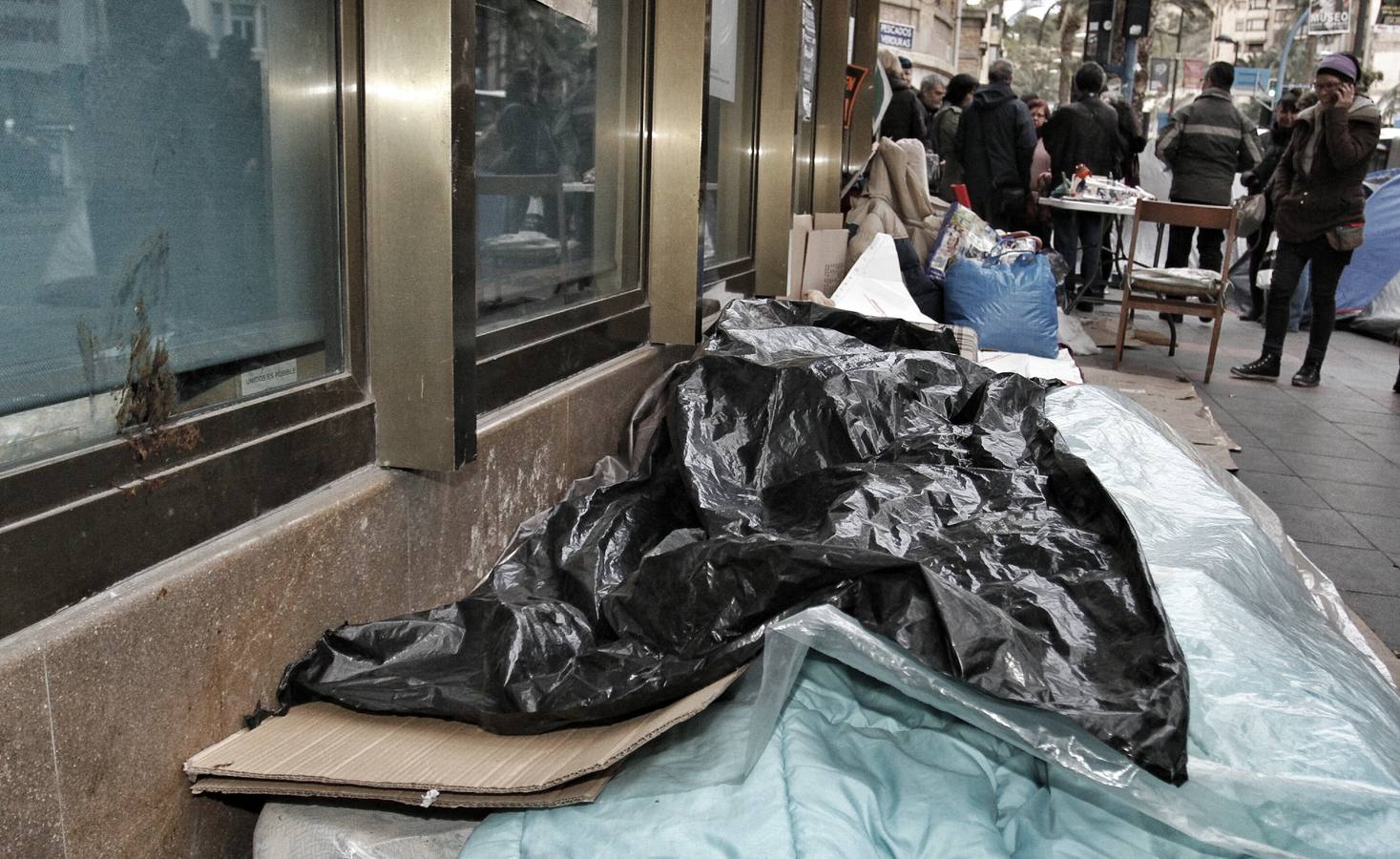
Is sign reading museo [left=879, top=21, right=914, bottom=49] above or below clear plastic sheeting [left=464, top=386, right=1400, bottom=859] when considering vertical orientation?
above

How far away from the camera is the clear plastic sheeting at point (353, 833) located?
5.15 feet

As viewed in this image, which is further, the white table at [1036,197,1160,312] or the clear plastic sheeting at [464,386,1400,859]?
the white table at [1036,197,1160,312]

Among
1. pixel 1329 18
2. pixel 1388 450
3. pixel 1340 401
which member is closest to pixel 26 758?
pixel 1388 450

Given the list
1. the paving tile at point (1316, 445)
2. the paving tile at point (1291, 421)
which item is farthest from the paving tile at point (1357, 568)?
the paving tile at point (1291, 421)

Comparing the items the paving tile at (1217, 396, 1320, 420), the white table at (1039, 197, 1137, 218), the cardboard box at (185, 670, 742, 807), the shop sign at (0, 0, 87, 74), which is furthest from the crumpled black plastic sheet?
the white table at (1039, 197, 1137, 218)

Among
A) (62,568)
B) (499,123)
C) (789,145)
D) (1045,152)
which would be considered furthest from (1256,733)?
(1045,152)

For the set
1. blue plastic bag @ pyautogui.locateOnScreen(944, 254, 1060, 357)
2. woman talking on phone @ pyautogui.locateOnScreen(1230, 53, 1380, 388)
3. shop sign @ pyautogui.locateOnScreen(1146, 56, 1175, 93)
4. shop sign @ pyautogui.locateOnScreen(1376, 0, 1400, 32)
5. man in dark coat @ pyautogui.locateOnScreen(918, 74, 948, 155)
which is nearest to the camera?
blue plastic bag @ pyautogui.locateOnScreen(944, 254, 1060, 357)

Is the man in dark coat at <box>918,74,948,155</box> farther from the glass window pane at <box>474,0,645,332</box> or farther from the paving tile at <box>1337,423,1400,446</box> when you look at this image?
the glass window pane at <box>474,0,645,332</box>

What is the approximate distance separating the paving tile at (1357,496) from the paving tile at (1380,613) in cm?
108

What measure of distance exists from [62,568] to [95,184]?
1.65ft

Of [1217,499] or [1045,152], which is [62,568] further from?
[1045,152]

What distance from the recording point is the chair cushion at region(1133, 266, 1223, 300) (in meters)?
7.30

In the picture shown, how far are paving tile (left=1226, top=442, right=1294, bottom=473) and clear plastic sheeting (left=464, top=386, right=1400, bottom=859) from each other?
3361mm

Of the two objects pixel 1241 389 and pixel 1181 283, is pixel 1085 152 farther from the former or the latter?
pixel 1241 389
